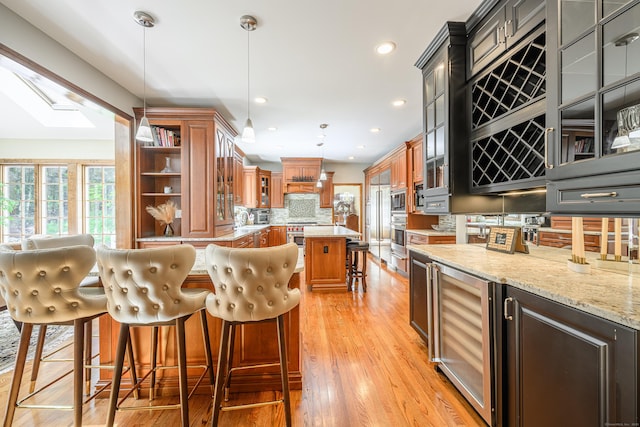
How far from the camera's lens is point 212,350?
72.2 inches

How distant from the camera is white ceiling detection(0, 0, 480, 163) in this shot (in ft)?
6.14

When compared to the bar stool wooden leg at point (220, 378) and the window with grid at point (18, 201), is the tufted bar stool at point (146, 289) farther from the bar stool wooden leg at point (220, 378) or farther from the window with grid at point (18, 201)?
the window with grid at point (18, 201)

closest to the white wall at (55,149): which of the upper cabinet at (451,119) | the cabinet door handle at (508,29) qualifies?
the upper cabinet at (451,119)

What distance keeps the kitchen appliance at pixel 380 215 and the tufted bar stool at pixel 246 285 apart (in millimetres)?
4453

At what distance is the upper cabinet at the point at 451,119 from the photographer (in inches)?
82.9

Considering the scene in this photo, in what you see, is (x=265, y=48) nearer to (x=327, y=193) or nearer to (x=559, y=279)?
(x=559, y=279)

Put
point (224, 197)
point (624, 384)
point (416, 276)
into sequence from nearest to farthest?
point (624, 384) < point (416, 276) < point (224, 197)

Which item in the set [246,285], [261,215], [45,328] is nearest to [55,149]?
[261,215]

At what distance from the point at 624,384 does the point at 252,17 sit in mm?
2716

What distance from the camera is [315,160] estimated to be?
23.1ft

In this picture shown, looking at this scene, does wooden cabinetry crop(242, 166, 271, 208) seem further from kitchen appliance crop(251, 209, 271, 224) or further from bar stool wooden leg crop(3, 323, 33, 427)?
bar stool wooden leg crop(3, 323, 33, 427)

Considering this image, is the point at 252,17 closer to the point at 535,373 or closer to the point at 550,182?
the point at 550,182

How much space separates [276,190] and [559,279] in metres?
6.74

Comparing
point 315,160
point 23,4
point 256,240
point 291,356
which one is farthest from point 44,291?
point 315,160
